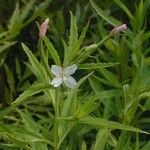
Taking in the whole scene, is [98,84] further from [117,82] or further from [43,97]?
[43,97]

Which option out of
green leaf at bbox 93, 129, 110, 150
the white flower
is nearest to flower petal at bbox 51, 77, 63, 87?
the white flower

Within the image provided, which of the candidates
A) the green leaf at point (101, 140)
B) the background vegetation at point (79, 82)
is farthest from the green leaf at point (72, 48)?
the green leaf at point (101, 140)

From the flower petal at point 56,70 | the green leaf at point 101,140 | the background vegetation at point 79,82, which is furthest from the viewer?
the green leaf at point 101,140

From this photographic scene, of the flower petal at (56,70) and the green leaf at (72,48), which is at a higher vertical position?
the green leaf at (72,48)

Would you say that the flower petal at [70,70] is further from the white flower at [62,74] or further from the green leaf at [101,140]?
the green leaf at [101,140]

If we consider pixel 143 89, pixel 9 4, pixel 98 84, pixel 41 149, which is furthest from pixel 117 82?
pixel 9 4

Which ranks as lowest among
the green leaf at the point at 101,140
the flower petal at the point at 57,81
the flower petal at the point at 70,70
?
the green leaf at the point at 101,140

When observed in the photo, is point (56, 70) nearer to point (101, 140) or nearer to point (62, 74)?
point (62, 74)

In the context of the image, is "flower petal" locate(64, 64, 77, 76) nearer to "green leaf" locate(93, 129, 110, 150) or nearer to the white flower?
the white flower

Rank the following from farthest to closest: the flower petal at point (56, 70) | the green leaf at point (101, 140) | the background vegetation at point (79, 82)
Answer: the green leaf at point (101, 140)
the background vegetation at point (79, 82)
the flower petal at point (56, 70)
